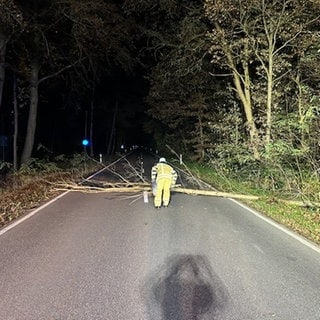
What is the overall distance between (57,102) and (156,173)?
111 feet

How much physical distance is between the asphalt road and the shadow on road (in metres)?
0.01

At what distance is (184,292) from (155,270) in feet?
3.38

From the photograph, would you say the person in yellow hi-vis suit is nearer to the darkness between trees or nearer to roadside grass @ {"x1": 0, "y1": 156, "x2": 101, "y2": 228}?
roadside grass @ {"x1": 0, "y1": 156, "x2": 101, "y2": 228}

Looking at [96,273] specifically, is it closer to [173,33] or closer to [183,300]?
[183,300]

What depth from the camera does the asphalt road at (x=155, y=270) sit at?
4.84m

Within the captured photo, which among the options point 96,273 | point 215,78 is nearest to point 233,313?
point 96,273

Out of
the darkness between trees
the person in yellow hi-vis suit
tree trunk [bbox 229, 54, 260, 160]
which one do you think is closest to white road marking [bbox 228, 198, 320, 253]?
the person in yellow hi-vis suit

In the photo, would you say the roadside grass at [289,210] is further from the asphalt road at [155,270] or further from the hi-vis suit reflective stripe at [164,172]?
the hi-vis suit reflective stripe at [164,172]

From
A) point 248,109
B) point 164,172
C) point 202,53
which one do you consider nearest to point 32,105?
point 202,53

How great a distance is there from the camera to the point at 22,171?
2088 cm

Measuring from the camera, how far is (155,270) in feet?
20.8

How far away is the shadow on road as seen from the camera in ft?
15.5

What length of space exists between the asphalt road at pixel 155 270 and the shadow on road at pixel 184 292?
0.01 meters

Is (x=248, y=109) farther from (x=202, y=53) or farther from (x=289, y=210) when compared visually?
(x=289, y=210)
